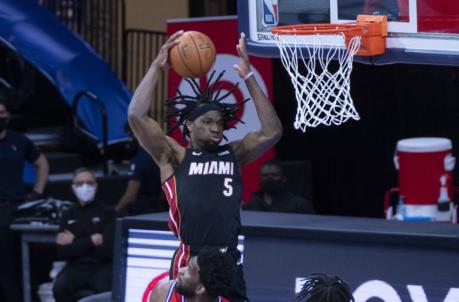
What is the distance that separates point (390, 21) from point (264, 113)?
1005 mm

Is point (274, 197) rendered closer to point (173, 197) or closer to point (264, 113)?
point (264, 113)

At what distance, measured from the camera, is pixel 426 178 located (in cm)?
1082

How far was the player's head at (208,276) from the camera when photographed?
5574 mm

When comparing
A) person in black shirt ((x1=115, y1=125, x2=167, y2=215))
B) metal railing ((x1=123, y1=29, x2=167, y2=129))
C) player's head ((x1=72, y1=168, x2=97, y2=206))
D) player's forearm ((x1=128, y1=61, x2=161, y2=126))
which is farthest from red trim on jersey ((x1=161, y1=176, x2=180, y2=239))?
metal railing ((x1=123, y1=29, x2=167, y2=129))

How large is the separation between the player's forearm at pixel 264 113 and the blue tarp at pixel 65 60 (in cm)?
742

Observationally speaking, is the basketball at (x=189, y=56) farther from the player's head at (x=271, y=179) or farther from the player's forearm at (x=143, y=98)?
the player's head at (x=271, y=179)

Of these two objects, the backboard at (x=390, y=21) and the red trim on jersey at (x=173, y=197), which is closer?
the red trim on jersey at (x=173, y=197)

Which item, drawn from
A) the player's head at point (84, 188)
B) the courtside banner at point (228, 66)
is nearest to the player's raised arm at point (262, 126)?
the player's head at point (84, 188)

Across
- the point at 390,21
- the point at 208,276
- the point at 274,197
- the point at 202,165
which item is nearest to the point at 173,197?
the point at 202,165

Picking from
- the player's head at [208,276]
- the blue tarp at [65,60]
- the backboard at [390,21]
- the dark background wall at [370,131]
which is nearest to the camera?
the player's head at [208,276]

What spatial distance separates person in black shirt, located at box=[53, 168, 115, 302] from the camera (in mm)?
10711

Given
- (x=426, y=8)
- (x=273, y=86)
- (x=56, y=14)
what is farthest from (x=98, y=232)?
(x=56, y=14)

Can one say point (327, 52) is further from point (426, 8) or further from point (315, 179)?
point (315, 179)

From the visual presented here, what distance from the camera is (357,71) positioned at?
13.4 m
